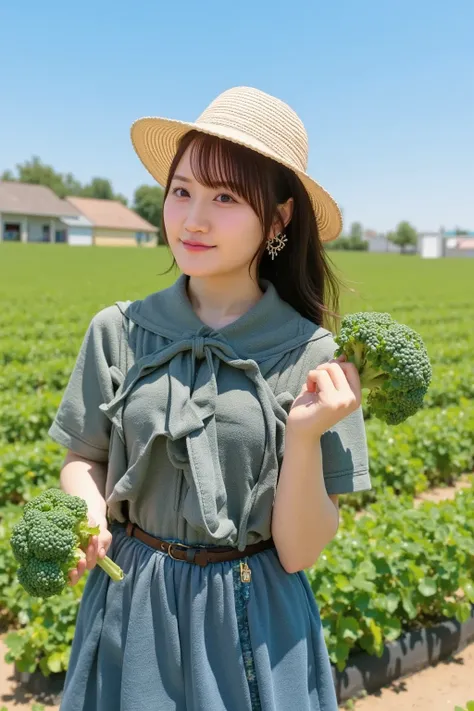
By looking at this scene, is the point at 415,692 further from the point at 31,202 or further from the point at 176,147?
the point at 31,202

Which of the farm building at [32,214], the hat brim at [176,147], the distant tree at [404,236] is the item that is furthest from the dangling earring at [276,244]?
the distant tree at [404,236]

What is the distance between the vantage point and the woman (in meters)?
1.58

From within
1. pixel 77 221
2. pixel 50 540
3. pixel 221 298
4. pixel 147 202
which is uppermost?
pixel 147 202

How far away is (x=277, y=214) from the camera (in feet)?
5.87

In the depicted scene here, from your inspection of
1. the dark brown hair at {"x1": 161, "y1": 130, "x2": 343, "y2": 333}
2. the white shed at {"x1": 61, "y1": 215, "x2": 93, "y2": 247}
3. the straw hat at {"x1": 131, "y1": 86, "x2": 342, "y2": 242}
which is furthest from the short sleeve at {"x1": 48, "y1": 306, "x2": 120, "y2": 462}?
the white shed at {"x1": 61, "y1": 215, "x2": 93, "y2": 247}

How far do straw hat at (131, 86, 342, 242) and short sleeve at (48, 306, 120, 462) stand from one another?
554 mm

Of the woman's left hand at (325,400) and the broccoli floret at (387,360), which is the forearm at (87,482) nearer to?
the woman's left hand at (325,400)

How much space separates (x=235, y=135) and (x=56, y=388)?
741 cm

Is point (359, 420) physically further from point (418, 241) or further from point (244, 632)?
point (418, 241)

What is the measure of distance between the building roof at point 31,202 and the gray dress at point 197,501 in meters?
60.4

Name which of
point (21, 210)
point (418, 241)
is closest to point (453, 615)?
point (21, 210)

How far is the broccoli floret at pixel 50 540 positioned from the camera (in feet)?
4.72

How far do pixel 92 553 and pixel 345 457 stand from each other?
2.09 feet

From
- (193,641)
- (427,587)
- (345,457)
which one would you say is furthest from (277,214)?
(427,587)
